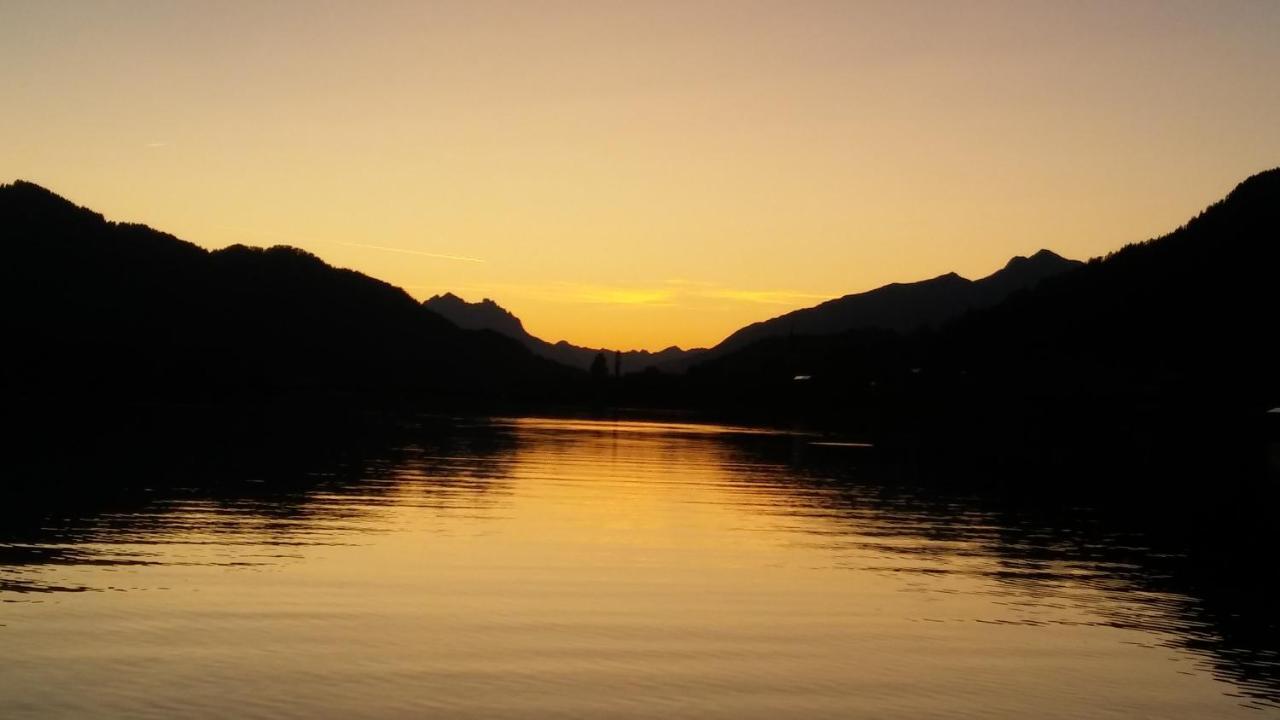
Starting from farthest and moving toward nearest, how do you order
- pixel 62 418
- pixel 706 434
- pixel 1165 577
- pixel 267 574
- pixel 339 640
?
pixel 706 434 → pixel 62 418 → pixel 1165 577 → pixel 267 574 → pixel 339 640

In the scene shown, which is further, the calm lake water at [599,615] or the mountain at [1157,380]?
the mountain at [1157,380]

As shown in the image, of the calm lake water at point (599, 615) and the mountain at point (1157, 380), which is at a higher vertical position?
the mountain at point (1157, 380)

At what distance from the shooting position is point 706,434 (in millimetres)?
111438

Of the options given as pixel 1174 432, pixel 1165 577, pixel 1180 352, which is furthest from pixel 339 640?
pixel 1180 352

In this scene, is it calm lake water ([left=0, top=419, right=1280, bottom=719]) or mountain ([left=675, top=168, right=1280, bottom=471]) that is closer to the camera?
calm lake water ([left=0, top=419, right=1280, bottom=719])

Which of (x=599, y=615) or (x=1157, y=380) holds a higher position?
(x=1157, y=380)

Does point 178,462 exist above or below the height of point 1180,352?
below

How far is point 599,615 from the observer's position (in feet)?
71.6

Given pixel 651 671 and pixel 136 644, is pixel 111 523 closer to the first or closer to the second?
pixel 136 644

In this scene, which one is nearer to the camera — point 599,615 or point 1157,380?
point 599,615

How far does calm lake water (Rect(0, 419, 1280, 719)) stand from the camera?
1608 centimetres

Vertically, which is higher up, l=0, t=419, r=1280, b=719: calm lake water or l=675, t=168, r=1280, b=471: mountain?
l=675, t=168, r=1280, b=471: mountain

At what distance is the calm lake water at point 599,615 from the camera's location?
52.7 feet

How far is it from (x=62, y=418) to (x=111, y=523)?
63036mm
